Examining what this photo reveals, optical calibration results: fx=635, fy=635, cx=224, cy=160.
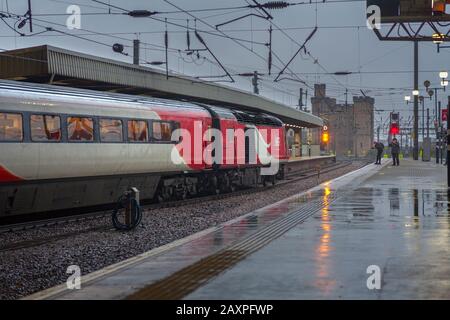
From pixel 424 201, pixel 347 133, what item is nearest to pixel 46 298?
pixel 424 201

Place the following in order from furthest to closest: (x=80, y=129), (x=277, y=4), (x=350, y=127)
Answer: (x=350, y=127)
(x=277, y=4)
(x=80, y=129)

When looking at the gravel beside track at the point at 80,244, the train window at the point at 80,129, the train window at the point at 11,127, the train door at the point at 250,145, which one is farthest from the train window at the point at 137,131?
the train door at the point at 250,145

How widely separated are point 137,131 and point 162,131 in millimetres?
1486

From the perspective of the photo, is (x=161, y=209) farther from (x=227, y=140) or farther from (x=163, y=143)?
(x=227, y=140)

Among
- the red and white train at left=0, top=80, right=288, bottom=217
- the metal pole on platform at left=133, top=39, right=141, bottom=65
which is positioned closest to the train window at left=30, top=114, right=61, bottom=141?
the red and white train at left=0, top=80, right=288, bottom=217

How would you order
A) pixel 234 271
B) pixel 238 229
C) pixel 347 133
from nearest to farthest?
pixel 234 271, pixel 238 229, pixel 347 133

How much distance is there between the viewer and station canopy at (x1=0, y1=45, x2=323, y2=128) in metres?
21.5

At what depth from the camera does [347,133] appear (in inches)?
A: 4129

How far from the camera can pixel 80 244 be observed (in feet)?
39.1

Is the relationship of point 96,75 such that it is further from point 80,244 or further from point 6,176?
point 80,244

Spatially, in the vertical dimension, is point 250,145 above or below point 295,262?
above

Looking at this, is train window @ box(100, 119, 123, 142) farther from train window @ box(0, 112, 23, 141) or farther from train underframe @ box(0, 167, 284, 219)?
train window @ box(0, 112, 23, 141)

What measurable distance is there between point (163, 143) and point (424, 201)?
7689 mm

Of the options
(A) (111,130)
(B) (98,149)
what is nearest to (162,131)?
(A) (111,130)
